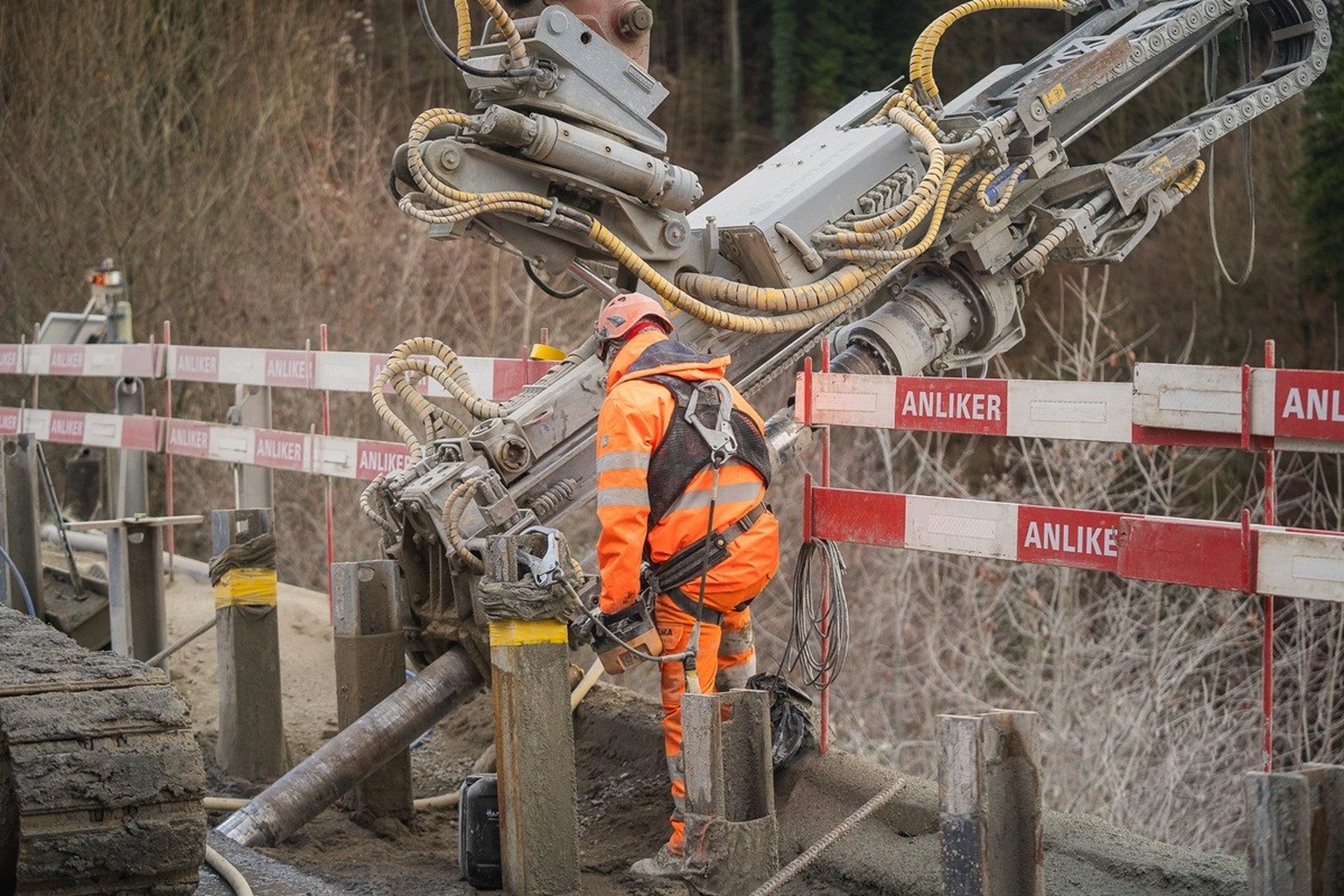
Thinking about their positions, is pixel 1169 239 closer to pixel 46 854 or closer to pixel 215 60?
pixel 215 60

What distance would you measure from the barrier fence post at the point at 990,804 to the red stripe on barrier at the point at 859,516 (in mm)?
1976

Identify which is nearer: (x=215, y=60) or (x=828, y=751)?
(x=828, y=751)

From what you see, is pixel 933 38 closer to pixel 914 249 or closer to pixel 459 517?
pixel 914 249

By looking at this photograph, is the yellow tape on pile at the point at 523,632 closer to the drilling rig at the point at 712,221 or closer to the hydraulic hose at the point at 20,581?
the drilling rig at the point at 712,221

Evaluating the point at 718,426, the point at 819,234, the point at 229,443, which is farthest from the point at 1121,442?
the point at 229,443

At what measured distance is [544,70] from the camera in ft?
19.2

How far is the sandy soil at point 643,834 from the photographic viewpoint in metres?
5.05

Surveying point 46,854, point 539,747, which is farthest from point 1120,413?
point 46,854

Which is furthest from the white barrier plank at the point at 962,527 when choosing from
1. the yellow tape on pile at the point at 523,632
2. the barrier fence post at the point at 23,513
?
the barrier fence post at the point at 23,513

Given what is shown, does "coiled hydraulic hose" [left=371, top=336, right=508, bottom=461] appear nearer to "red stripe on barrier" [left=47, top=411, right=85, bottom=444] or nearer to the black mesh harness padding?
the black mesh harness padding

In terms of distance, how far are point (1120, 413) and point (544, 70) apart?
239 cm

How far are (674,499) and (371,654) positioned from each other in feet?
Result: 4.90

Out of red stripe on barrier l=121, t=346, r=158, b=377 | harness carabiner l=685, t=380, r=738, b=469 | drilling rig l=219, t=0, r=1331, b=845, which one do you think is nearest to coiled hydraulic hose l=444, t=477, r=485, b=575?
drilling rig l=219, t=0, r=1331, b=845

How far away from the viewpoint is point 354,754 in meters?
5.69
